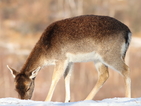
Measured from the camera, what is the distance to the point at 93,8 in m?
55.1

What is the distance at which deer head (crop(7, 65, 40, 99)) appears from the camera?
35.4ft

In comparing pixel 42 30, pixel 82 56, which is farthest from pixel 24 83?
pixel 42 30

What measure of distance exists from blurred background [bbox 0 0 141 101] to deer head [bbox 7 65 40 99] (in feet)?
66.4

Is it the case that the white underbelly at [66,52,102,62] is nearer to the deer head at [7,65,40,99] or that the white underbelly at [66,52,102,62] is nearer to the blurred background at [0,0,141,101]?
the deer head at [7,65,40,99]

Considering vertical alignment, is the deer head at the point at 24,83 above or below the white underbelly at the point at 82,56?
below

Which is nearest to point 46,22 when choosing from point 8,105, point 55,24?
point 55,24

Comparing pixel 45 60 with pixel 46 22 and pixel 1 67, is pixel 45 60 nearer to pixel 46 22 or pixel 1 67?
pixel 1 67

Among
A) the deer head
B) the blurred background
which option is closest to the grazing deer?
the deer head

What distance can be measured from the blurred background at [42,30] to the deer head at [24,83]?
20.2 m

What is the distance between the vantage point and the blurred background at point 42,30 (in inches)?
1382

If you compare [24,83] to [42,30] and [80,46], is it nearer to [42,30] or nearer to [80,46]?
[80,46]

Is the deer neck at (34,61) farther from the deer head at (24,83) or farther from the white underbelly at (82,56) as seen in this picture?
the white underbelly at (82,56)

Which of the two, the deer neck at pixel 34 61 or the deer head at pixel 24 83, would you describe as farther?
the deer neck at pixel 34 61

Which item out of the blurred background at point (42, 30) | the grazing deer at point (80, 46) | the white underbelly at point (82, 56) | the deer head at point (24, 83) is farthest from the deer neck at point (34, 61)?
the blurred background at point (42, 30)
